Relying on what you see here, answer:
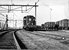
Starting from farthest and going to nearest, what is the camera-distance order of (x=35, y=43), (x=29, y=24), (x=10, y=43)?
(x=29, y=24)
(x=35, y=43)
(x=10, y=43)

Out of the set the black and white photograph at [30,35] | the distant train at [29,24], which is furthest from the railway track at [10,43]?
the distant train at [29,24]

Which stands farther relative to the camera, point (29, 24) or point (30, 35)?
point (29, 24)

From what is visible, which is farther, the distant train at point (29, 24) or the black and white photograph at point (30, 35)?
the distant train at point (29, 24)

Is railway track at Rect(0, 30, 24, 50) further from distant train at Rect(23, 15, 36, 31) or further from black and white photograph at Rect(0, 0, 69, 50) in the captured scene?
distant train at Rect(23, 15, 36, 31)

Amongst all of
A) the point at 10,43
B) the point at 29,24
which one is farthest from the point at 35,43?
the point at 29,24

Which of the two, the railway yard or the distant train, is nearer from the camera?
the railway yard

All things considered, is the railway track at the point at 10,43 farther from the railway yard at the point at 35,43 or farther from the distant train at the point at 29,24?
the distant train at the point at 29,24

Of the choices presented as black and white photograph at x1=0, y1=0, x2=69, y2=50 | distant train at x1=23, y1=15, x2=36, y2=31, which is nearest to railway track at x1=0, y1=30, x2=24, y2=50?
black and white photograph at x1=0, y1=0, x2=69, y2=50

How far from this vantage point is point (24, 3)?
22094mm

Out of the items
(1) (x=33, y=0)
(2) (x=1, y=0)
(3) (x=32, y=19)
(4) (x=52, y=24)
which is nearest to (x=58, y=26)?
(4) (x=52, y=24)

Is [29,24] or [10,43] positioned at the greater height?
[29,24]

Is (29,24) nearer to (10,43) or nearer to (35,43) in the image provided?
(35,43)

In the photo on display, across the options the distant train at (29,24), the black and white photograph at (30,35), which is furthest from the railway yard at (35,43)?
the distant train at (29,24)

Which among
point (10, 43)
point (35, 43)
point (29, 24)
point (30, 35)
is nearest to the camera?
point (10, 43)
